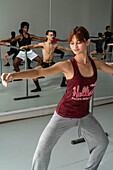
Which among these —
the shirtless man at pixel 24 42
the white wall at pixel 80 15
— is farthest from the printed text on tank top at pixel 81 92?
the white wall at pixel 80 15

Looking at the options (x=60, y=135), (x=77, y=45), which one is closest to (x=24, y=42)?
(x=77, y=45)

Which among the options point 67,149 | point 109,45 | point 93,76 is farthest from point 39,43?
point 93,76

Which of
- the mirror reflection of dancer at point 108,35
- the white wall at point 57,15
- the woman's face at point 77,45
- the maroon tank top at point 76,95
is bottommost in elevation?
the maroon tank top at point 76,95

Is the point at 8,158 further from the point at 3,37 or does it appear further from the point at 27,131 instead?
the point at 3,37

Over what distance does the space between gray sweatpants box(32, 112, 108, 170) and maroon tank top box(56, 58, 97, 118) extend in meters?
0.06

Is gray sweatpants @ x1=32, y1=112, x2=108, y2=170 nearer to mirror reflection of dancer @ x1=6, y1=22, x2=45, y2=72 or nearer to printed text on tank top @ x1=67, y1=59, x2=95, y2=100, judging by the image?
printed text on tank top @ x1=67, y1=59, x2=95, y2=100

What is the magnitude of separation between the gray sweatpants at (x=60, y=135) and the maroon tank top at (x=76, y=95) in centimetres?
6

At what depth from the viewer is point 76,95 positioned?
2012mm

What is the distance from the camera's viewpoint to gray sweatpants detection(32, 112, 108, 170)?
200cm

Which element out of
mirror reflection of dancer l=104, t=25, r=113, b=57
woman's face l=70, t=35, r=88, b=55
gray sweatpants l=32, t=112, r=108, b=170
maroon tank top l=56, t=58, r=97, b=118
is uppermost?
mirror reflection of dancer l=104, t=25, r=113, b=57

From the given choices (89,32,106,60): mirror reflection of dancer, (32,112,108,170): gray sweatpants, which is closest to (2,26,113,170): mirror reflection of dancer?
(32,112,108,170): gray sweatpants

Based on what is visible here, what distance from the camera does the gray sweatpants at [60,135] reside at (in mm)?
2004

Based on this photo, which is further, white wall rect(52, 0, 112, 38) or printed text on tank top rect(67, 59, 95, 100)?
white wall rect(52, 0, 112, 38)

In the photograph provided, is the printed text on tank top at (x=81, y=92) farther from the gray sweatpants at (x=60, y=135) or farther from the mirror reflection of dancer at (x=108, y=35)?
the mirror reflection of dancer at (x=108, y=35)
